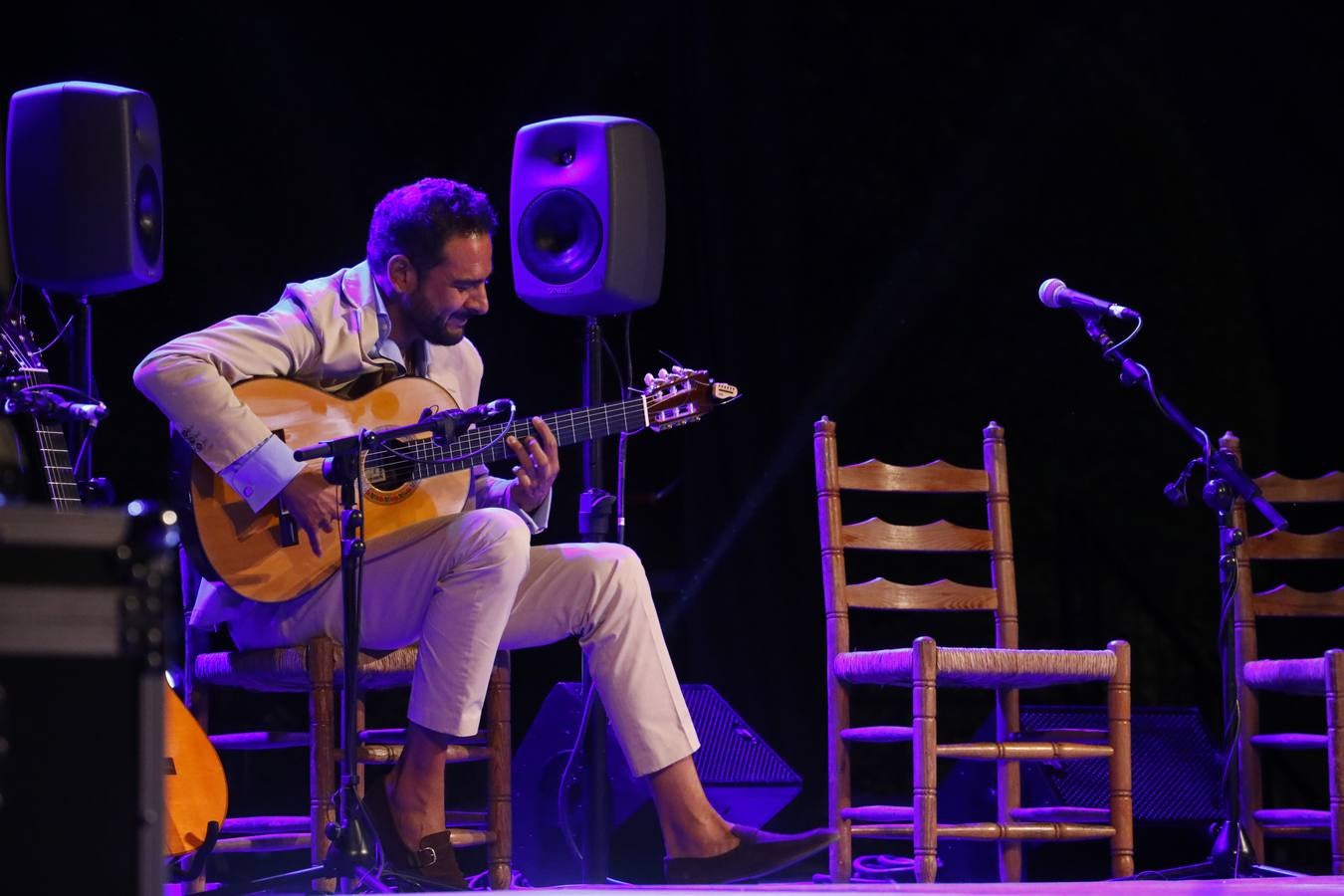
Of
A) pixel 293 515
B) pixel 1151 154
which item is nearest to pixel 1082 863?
pixel 1151 154

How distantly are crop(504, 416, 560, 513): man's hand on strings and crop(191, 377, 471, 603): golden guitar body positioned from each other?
0.45 feet

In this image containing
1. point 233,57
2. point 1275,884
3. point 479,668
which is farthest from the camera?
point 233,57

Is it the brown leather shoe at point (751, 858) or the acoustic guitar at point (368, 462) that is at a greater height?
the acoustic guitar at point (368, 462)

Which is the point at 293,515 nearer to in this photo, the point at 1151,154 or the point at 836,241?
the point at 836,241

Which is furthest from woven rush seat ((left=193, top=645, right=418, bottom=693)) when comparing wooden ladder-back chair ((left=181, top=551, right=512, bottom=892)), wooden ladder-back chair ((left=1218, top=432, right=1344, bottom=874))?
wooden ladder-back chair ((left=1218, top=432, right=1344, bottom=874))

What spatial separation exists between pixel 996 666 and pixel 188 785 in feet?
5.27

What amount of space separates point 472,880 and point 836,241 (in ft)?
6.92

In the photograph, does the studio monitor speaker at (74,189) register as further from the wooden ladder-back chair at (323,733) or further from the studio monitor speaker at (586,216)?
the studio monitor speaker at (586,216)

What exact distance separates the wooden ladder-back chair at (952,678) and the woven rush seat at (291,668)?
1036mm

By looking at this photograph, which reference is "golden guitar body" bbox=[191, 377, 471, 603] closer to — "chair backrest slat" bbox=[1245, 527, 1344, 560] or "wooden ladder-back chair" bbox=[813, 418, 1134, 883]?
"wooden ladder-back chair" bbox=[813, 418, 1134, 883]

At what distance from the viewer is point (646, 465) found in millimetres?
4508

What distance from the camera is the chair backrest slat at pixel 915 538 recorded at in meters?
3.71

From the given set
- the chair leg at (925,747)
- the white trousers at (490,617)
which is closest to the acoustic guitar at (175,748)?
the white trousers at (490,617)

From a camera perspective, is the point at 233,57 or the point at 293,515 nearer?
the point at 293,515
